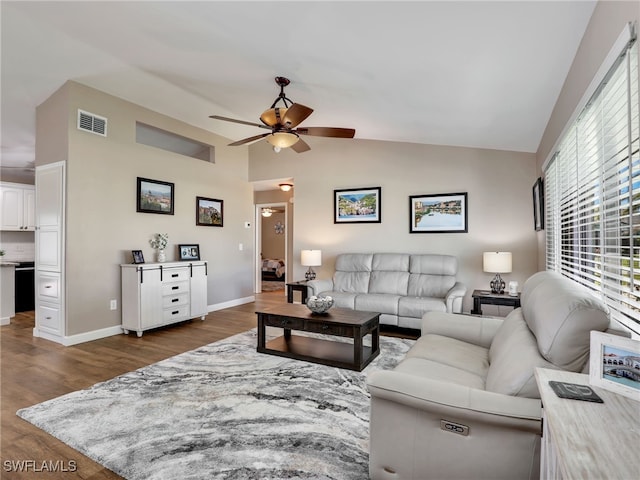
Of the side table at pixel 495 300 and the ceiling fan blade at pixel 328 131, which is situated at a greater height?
the ceiling fan blade at pixel 328 131

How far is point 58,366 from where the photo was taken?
327 centimetres

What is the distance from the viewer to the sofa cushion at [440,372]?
6.06 ft

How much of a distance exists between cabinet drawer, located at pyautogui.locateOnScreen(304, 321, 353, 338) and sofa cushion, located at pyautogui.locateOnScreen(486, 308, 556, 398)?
4.71ft

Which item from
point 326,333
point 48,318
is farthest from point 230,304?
point 326,333

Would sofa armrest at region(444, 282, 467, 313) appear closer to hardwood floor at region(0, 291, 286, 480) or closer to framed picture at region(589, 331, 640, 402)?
hardwood floor at region(0, 291, 286, 480)

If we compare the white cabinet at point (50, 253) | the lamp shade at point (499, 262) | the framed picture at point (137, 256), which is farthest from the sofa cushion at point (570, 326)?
the white cabinet at point (50, 253)

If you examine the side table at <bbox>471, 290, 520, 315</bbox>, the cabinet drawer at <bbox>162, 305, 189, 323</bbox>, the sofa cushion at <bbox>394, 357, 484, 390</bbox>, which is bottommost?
the cabinet drawer at <bbox>162, 305, 189, 323</bbox>

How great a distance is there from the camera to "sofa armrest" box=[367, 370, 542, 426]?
1.31m

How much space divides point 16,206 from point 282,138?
5.92m

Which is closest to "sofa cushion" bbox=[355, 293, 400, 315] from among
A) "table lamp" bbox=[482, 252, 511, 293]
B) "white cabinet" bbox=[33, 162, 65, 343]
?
"table lamp" bbox=[482, 252, 511, 293]

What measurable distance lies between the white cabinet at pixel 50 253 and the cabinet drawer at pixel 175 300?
3.57 ft

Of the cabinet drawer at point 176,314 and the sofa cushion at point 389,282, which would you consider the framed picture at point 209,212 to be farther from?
the sofa cushion at point 389,282

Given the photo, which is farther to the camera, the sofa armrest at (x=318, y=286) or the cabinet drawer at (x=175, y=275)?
the sofa armrest at (x=318, y=286)

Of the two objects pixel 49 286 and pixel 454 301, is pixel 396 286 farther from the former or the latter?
pixel 49 286
